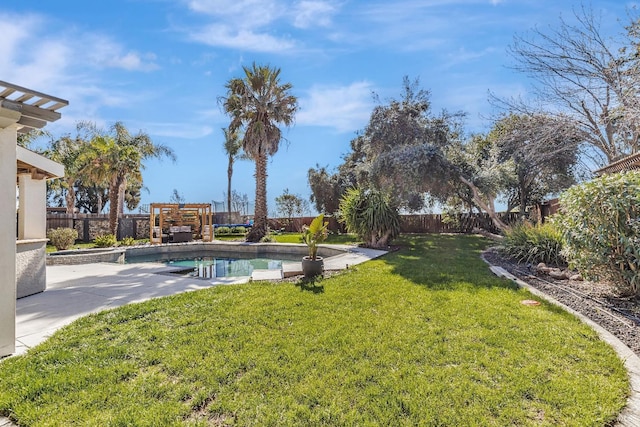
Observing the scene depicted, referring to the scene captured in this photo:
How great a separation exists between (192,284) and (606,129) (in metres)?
13.2

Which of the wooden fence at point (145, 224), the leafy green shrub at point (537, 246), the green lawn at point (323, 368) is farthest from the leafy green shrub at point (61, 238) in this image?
the leafy green shrub at point (537, 246)

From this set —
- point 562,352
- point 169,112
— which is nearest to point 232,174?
point 169,112

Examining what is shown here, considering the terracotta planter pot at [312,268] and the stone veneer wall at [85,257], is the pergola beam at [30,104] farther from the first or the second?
the stone veneer wall at [85,257]

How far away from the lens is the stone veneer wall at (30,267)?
544 cm

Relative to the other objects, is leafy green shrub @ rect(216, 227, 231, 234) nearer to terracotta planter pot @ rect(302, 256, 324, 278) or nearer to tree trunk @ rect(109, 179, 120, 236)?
tree trunk @ rect(109, 179, 120, 236)

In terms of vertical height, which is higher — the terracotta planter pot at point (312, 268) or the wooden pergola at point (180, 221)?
the wooden pergola at point (180, 221)

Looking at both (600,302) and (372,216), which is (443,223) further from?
(600,302)

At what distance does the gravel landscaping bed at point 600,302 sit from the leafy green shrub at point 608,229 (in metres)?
0.29

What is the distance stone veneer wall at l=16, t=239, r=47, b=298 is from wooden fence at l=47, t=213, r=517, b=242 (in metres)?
14.7

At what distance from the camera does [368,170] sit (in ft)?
47.7

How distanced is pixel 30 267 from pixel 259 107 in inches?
460

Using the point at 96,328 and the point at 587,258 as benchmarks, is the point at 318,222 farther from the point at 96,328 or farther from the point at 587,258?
the point at 587,258

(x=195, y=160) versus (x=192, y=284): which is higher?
(x=195, y=160)

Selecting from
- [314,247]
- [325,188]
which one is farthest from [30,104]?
[325,188]
